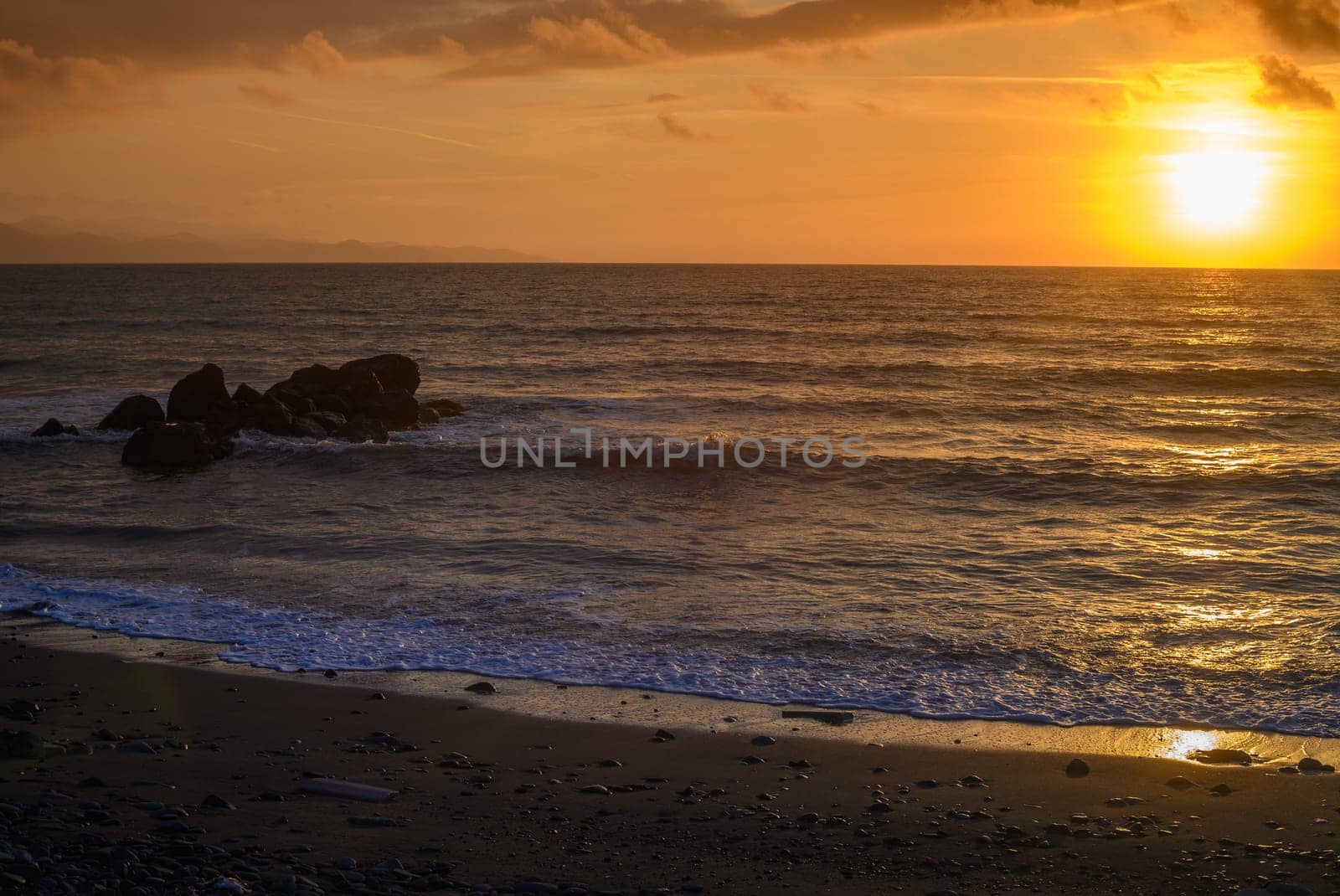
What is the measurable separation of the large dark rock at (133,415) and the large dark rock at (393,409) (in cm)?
512

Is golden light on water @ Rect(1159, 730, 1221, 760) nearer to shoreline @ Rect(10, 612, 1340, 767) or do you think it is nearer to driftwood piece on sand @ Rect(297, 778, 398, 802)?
shoreline @ Rect(10, 612, 1340, 767)

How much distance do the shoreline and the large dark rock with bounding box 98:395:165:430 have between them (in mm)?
18037

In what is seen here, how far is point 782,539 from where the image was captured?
53.0 ft

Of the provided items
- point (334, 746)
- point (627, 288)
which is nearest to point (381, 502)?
point (334, 746)

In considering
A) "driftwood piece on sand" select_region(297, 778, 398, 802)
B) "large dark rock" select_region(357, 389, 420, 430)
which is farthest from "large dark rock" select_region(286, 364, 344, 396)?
"driftwood piece on sand" select_region(297, 778, 398, 802)

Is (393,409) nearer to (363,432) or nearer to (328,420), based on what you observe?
(328,420)

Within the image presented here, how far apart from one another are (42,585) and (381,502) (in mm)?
6409

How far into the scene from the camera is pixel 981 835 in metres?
6.81

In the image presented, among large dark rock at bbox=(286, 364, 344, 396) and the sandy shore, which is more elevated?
large dark rock at bbox=(286, 364, 344, 396)

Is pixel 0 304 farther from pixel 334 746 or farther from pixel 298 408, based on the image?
pixel 334 746

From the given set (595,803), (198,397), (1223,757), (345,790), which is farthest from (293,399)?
(1223,757)

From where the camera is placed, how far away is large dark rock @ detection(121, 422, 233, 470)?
910 inches

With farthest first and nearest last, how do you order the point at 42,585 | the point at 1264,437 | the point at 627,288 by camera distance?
the point at 627,288 → the point at 1264,437 → the point at 42,585

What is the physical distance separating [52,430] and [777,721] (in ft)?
77.5
